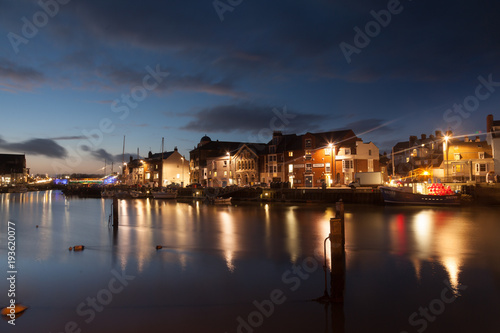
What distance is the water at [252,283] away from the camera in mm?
10586

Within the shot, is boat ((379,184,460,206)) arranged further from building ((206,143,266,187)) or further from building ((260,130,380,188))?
building ((206,143,266,187))

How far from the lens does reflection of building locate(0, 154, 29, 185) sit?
162 metres

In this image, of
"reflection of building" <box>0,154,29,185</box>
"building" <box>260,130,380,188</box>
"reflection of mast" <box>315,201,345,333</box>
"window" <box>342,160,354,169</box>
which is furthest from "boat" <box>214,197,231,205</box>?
"reflection of building" <box>0,154,29,185</box>

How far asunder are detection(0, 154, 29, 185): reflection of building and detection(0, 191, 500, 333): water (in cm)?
16515

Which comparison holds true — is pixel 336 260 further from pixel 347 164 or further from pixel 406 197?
pixel 347 164

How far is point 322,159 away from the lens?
66062mm

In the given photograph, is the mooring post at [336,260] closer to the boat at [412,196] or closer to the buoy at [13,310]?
the buoy at [13,310]

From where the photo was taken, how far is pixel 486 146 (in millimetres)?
60344

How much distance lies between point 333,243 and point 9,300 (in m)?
11.9

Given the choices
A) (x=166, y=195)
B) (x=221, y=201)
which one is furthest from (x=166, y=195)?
(x=221, y=201)

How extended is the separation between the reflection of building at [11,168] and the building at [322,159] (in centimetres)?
14945

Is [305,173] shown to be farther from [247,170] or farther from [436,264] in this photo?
[436,264]

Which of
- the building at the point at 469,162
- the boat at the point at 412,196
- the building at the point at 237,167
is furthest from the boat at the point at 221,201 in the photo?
the building at the point at 469,162

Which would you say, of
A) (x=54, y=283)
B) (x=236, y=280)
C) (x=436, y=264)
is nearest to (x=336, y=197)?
(x=436, y=264)
